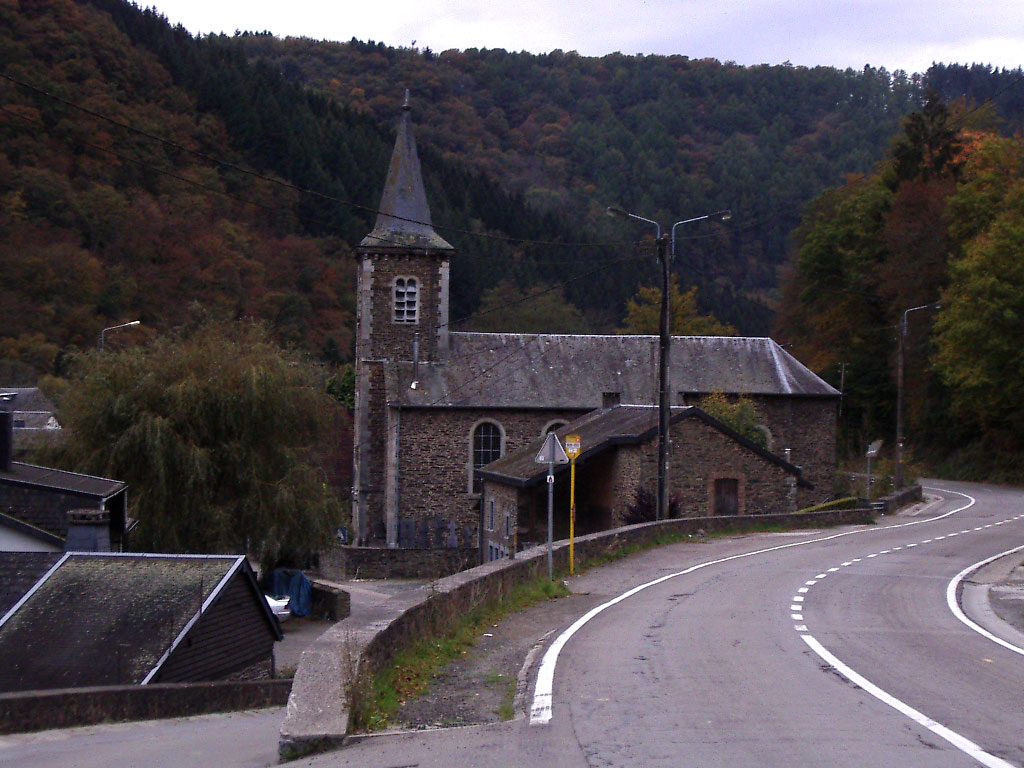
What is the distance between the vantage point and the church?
41062 millimetres

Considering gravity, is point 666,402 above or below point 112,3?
below

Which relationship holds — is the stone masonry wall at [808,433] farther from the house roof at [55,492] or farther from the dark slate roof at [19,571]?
the dark slate roof at [19,571]

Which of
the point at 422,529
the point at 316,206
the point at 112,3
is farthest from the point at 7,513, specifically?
the point at 112,3

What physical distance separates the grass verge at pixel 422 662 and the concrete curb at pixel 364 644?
9cm

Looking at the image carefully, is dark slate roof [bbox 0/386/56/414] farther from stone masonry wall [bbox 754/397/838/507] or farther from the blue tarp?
stone masonry wall [bbox 754/397/838/507]

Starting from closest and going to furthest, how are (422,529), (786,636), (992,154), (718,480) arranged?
(786,636)
(718,480)
(422,529)
(992,154)

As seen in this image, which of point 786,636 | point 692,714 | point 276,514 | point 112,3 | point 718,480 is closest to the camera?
point 692,714

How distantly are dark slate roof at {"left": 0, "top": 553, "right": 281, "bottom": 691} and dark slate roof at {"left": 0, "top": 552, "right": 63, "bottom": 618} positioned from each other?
33cm

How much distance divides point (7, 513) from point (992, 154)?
4562 centimetres

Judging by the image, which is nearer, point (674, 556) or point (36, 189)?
point (674, 556)

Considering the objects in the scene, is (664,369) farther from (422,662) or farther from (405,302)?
(405,302)

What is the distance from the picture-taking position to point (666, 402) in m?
26.1

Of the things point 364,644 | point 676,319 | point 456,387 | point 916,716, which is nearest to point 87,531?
point 364,644

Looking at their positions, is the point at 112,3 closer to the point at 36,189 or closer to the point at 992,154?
the point at 36,189
